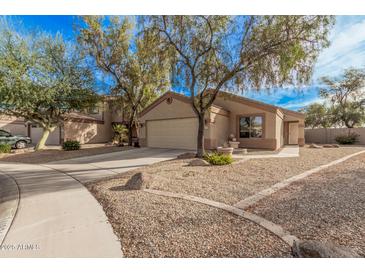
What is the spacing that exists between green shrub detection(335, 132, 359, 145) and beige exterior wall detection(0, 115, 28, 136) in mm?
32424

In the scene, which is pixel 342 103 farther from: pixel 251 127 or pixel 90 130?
pixel 90 130

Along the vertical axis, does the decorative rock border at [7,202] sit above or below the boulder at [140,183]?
below

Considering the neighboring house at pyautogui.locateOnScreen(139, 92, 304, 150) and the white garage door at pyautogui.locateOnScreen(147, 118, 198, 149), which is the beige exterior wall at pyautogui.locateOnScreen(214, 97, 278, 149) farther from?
the white garage door at pyautogui.locateOnScreen(147, 118, 198, 149)

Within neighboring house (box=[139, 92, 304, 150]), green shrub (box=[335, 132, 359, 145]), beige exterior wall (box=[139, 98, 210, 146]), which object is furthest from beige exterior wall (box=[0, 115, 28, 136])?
green shrub (box=[335, 132, 359, 145])

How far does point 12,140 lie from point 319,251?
65.3 feet

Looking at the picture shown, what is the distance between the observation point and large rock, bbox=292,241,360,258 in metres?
2.21

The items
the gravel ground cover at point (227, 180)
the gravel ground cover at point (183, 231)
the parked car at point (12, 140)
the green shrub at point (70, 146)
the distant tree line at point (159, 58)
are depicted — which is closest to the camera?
the gravel ground cover at point (183, 231)

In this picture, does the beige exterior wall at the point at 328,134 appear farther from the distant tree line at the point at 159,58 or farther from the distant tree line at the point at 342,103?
the distant tree line at the point at 159,58

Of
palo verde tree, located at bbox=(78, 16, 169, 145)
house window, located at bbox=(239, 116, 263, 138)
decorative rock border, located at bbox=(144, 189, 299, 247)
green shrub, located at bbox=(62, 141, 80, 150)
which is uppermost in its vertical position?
palo verde tree, located at bbox=(78, 16, 169, 145)

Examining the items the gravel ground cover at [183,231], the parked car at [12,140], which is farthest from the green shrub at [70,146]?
the gravel ground cover at [183,231]

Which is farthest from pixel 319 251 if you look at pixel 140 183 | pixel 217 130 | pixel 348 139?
pixel 348 139

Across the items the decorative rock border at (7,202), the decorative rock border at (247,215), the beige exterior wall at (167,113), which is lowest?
the decorative rock border at (7,202)

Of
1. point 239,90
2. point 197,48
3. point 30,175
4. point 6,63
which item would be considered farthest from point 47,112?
point 239,90

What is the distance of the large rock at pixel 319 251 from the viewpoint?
2211 mm
